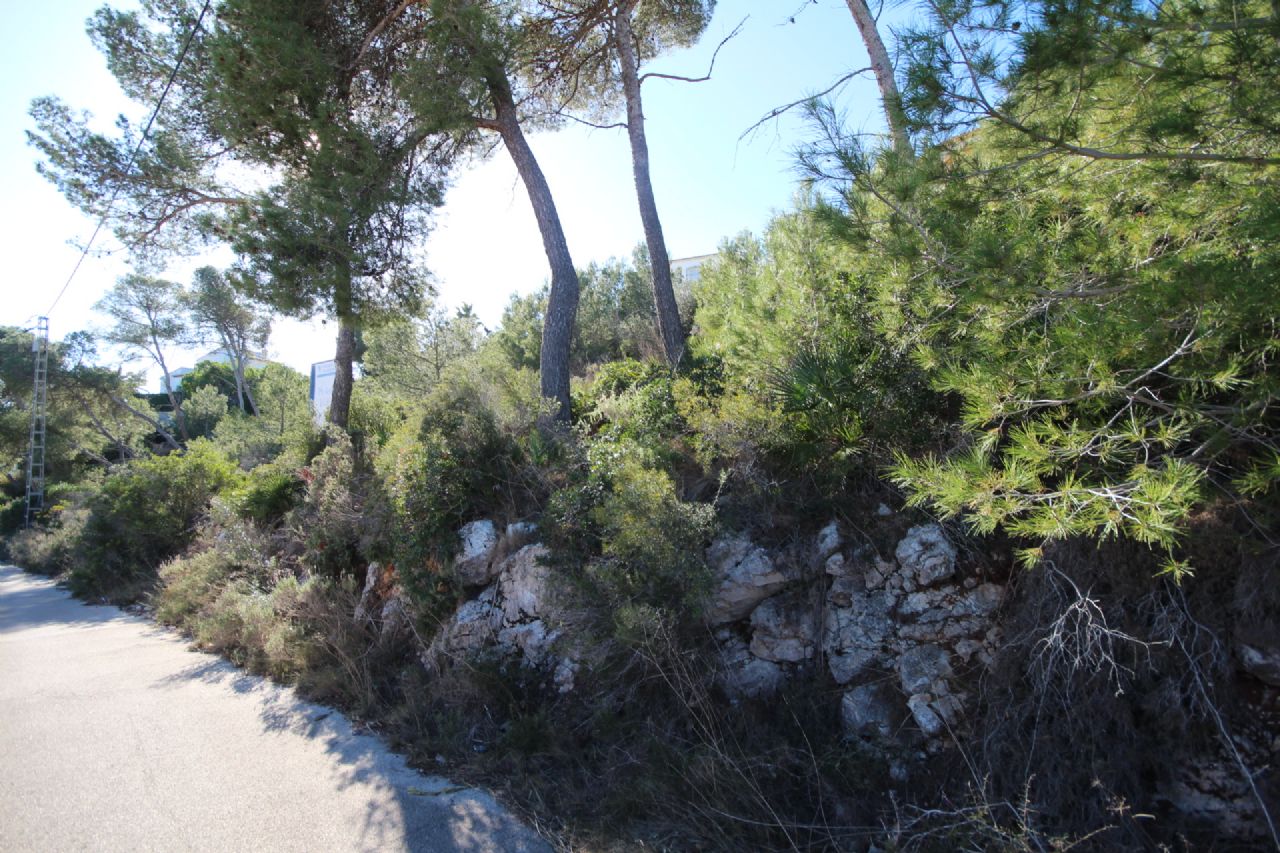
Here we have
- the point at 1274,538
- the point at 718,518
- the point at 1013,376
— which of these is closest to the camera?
the point at 1274,538

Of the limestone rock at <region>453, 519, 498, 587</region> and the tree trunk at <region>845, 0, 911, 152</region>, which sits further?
the limestone rock at <region>453, 519, 498, 587</region>

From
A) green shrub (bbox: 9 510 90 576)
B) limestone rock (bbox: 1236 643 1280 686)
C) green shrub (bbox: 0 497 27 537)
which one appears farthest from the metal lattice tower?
limestone rock (bbox: 1236 643 1280 686)

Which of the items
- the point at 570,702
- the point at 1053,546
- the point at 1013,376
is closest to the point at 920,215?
the point at 1013,376

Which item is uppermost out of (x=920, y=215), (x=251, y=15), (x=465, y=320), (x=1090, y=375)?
(x=251, y=15)

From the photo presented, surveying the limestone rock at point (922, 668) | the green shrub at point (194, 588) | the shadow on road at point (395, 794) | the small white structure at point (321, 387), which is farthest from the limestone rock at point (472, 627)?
the small white structure at point (321, 387)

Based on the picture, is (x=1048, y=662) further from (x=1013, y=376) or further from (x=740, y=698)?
(x=740, y=698)

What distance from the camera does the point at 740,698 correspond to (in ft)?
13.2

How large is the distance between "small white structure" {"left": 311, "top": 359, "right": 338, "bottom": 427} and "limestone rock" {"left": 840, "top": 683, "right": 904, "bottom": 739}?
39.1 feet

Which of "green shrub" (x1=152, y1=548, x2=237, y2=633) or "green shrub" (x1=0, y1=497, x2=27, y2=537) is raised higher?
"green shrub" (x1=0, y1=497, x2=27, y2=537)

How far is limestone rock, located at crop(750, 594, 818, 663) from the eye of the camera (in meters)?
3.99

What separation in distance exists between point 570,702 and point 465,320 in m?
13.2

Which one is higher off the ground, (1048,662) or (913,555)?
(913,555)

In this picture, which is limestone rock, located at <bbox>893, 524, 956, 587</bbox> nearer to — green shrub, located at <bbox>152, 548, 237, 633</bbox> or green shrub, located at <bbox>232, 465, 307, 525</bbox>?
green shrub, located at <bbox>152, 548, 237, 633</bbox>

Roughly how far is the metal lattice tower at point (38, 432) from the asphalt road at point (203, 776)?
24828 millimetres
